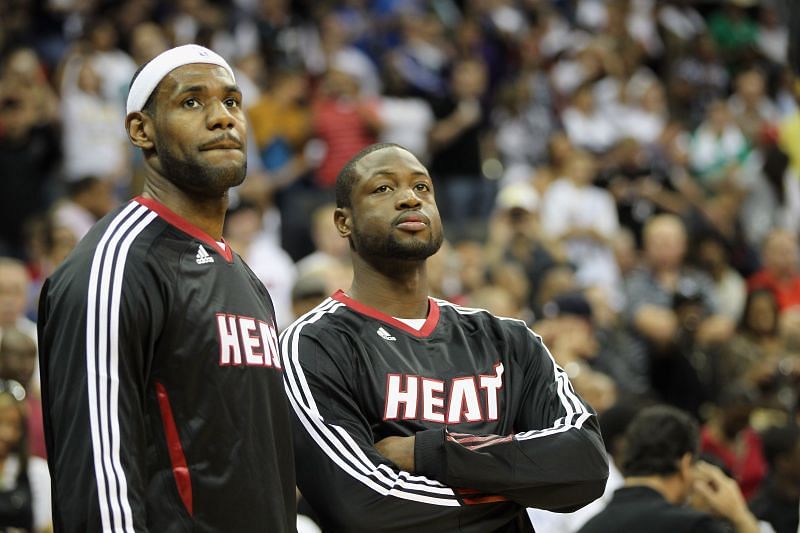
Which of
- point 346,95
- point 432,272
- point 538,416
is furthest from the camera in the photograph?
point 346,95

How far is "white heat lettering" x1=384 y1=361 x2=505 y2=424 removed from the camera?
4055 mm

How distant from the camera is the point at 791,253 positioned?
12.1 meters

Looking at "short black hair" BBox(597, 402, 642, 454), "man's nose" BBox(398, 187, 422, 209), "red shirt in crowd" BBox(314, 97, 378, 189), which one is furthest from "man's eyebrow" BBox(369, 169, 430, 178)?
"red shirt in crowd" BBox(314, 97, 378, 189)

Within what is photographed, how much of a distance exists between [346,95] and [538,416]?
8.81 metres

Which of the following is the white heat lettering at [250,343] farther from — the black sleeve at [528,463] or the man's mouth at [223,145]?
the black sleeve at [528,463]

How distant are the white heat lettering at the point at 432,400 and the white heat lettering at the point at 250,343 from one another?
2.41 ft

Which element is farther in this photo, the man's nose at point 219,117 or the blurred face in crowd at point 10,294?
the blurred face in crowd at point 10,294

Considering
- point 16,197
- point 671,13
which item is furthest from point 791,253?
point 671,13

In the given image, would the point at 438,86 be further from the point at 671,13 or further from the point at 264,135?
the point at 671,13

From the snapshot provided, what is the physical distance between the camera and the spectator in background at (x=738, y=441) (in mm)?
7480

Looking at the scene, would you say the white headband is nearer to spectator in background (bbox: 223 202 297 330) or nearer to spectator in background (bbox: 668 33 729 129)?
spectator in background (bbox: 223 202 297 330)

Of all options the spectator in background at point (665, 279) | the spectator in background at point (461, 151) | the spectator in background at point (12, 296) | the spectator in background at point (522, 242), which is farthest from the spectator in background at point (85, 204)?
the spectator in background at point (665, 279)

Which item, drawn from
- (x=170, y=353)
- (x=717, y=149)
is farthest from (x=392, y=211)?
(x=717, y=149)

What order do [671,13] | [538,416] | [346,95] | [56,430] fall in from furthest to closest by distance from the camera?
[671,13]
[346,95]
[538,416]
[56,430]
